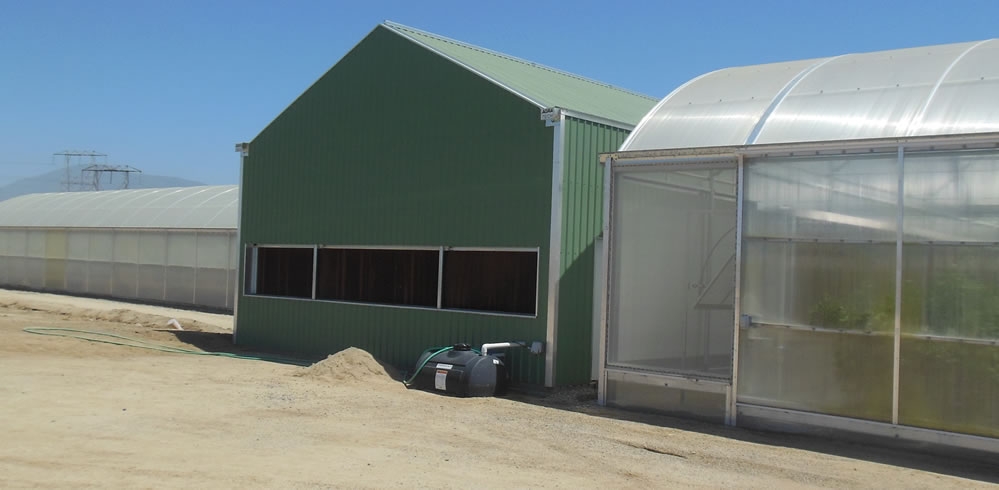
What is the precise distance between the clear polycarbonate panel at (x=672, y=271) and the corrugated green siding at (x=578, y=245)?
1.11m

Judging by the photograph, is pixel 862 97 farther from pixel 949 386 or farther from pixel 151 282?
pixel 151 282

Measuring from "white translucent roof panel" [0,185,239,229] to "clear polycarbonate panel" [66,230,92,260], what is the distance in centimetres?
29

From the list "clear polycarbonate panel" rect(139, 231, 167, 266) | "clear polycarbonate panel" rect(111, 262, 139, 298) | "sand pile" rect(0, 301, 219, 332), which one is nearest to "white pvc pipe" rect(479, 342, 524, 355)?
"sand pile" rect(0, 301, 219, 332)

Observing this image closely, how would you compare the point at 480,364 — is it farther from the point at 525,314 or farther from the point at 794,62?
the point at 794,62

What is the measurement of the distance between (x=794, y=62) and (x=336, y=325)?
891 centimetres

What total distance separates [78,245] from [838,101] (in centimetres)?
2939

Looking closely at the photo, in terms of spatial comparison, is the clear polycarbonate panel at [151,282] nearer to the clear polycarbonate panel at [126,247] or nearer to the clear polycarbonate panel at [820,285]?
the clear polycarbonate panel at [126,247]

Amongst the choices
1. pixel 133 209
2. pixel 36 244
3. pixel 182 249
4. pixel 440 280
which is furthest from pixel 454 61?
pixel 36 244

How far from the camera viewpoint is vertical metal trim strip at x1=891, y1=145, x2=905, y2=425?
9.52 metres

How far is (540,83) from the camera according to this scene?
1588 centimetres

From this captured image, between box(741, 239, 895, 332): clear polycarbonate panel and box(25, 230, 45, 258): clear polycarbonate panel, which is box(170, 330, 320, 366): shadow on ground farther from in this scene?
box(25, 230, 45, 258): clear polycarbonate panel

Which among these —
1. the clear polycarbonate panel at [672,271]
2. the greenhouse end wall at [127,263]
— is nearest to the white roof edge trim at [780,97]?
the clear polycarbonate panel at [672,271]

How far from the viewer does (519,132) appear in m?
13.9

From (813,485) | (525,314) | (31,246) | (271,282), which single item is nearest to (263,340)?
(271,282)
